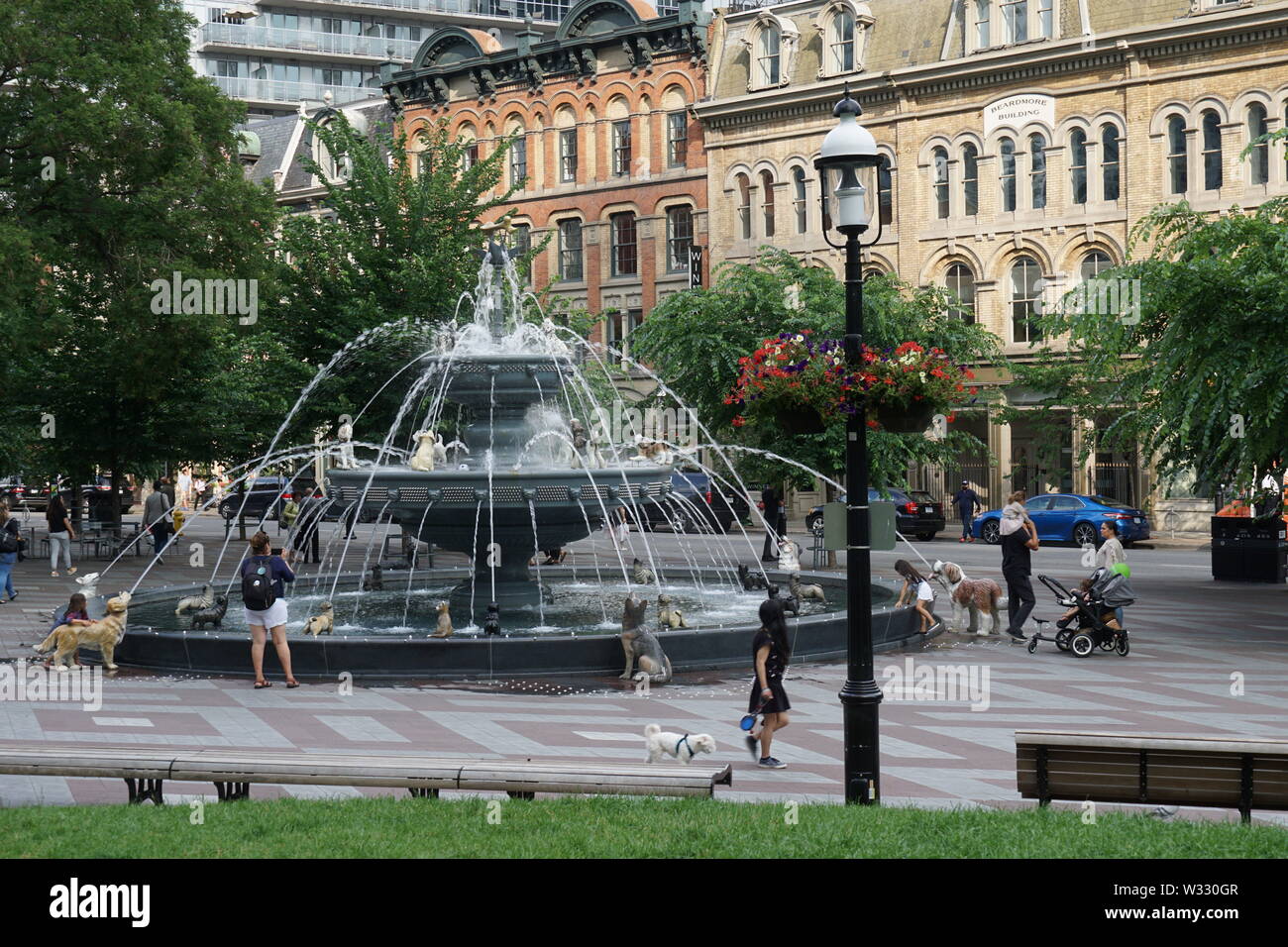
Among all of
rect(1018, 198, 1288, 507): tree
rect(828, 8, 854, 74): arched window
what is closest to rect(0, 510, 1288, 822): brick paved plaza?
rect(1018, 198, 1288, 507): tree

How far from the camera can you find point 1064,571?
28.5m

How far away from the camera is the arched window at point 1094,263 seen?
4244 centimetres

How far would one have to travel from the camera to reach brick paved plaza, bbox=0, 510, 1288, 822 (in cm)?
1060

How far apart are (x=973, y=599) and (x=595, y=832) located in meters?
11.9

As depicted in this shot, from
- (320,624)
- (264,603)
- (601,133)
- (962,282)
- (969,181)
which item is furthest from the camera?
(601,133)

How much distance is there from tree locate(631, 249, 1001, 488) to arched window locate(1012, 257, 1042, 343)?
6911mm

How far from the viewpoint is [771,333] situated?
34.9m

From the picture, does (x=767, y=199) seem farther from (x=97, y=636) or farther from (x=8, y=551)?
(x=97, y=636)

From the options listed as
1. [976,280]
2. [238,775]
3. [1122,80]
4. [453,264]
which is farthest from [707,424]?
[238,775]

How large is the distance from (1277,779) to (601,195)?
47443mm

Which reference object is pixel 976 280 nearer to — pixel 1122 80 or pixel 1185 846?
pixel 1122 80

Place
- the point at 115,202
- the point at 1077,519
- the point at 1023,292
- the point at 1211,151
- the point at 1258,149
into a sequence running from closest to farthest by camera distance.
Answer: the point at 115,202 < the point at 1077,519 < the point at 1258,149 < the point at 1211,151 < the point at 1023,292

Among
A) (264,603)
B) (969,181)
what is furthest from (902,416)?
(969,181)
